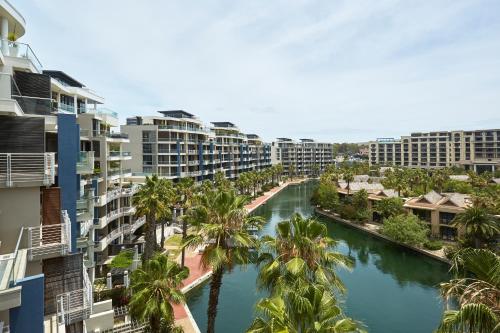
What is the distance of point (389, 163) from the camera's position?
188 metres

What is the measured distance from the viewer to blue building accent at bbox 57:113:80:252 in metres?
20.6

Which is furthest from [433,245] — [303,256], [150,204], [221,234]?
[221,234]

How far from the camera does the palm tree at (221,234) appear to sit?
59.2 feet

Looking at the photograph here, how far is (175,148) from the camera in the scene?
77625mm

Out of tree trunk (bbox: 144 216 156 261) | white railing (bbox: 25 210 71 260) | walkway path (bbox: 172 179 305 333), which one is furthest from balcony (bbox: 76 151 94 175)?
white railing (bbox: 25 210 71 260)

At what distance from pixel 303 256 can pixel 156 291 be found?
886 cm

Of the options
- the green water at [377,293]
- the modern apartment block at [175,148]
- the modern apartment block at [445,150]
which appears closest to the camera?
the green water at [377,293]

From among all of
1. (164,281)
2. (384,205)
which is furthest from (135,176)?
(384,205)

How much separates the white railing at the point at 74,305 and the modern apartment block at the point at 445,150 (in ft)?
554

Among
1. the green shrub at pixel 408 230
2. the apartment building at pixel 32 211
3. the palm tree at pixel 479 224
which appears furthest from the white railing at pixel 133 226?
the palm tree at pixel 479 224

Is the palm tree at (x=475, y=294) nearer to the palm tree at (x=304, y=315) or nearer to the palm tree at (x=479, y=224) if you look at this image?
the palm tree at (x=304, y=315)

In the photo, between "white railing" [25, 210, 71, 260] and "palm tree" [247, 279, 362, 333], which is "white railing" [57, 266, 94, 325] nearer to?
"white railing" [25, 210, 71, 260]

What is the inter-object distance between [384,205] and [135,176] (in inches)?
1872

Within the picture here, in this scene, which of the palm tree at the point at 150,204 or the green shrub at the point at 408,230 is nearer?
the palm tree at the point at 150,204
